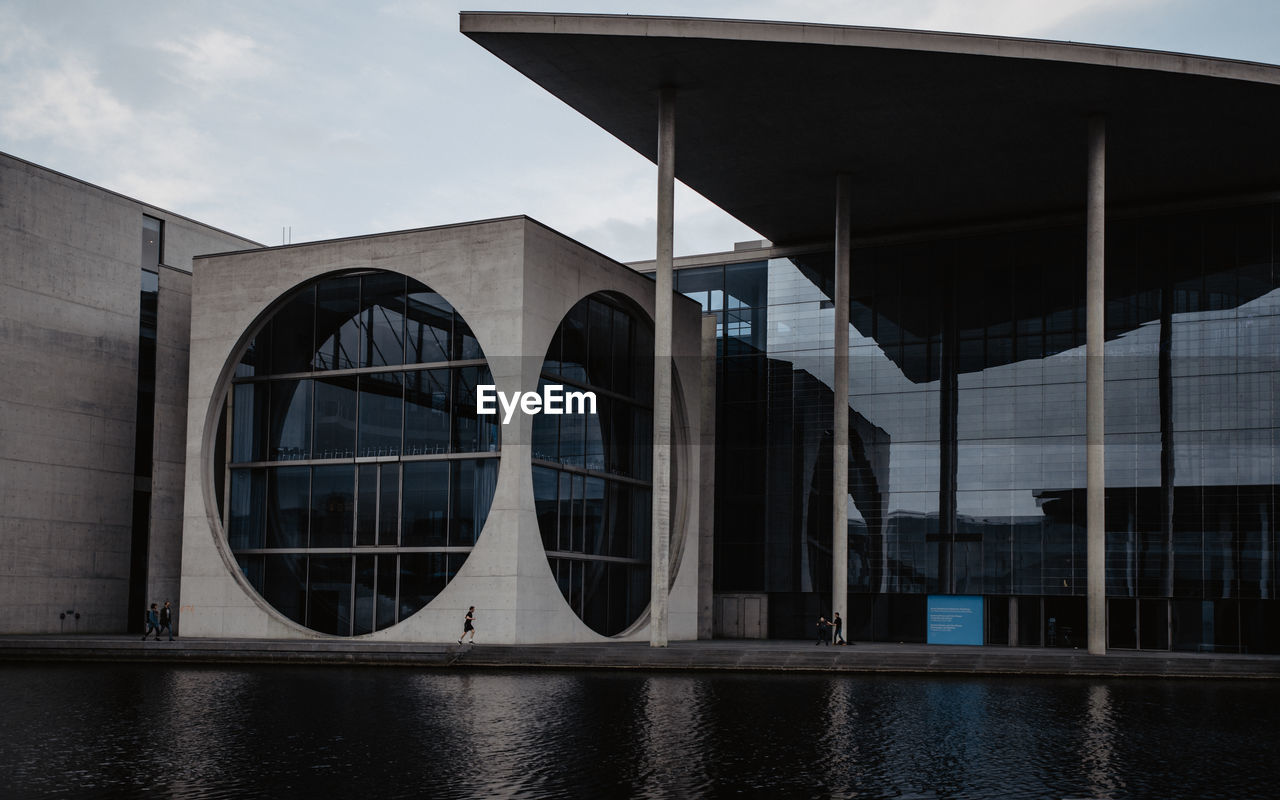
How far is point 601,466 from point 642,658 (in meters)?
7.76

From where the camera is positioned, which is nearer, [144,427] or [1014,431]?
[1014,431]

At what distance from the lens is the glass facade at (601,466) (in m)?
34.1

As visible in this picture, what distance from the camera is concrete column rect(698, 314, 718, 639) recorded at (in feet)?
137

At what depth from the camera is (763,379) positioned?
140 feet

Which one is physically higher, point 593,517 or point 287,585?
point 593,517

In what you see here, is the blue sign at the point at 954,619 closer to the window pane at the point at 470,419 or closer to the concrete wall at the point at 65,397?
the window pane at the point at 470,419

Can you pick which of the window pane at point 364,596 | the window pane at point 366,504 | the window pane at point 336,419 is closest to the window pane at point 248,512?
the window pane at point 336,419

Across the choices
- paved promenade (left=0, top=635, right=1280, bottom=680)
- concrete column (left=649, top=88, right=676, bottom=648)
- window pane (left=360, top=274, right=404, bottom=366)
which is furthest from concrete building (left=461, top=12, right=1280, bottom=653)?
window pane (left=360, top=274, right=404, bottom=366)

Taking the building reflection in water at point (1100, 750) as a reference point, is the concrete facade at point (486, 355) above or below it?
above

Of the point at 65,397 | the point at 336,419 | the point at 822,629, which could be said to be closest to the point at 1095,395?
the point at 822,629

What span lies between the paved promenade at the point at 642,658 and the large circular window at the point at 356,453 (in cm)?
294

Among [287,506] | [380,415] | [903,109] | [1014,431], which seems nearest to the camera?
[903,109]

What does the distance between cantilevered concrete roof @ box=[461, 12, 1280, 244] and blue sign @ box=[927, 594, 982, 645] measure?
11274 millimetres

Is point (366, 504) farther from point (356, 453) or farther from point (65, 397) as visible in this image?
point (65, 397)
